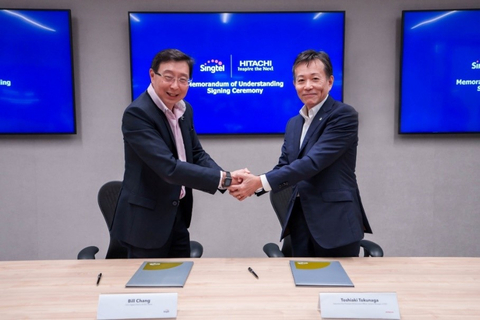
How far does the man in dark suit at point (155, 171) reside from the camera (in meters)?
1.71

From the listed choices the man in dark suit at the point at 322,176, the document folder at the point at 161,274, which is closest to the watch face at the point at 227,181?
the man in dark suit at the point at 322,176

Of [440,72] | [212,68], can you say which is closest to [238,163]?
[212,68]

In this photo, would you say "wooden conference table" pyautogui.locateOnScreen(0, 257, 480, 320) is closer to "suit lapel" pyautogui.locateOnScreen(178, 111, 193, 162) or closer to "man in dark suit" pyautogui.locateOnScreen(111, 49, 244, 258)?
"man in dark suit" pyautogui.locateOnScreen(111, 49, 244, 258)

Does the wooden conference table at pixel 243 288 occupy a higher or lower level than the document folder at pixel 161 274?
lower

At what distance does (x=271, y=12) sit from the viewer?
9.50ft

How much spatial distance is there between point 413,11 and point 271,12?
1175 mm

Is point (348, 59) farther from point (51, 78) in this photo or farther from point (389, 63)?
point (51, 78)

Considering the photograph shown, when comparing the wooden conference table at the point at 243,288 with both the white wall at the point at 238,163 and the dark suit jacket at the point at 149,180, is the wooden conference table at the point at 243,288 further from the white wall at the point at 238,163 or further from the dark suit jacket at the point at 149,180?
the white wall at the point at 238,163

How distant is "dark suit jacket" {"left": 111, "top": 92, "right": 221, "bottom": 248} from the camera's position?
170 cm

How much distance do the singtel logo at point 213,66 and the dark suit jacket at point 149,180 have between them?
4.04 feet

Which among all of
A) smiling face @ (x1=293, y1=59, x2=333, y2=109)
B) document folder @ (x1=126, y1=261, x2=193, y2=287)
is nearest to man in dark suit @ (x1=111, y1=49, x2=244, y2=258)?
document folder @ (x1=126, y1=261, x2=193, y2=287)

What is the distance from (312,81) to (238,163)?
143 cm

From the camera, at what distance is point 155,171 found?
68.3 inches

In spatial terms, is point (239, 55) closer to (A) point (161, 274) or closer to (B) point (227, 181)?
(B) point (227, 181)
